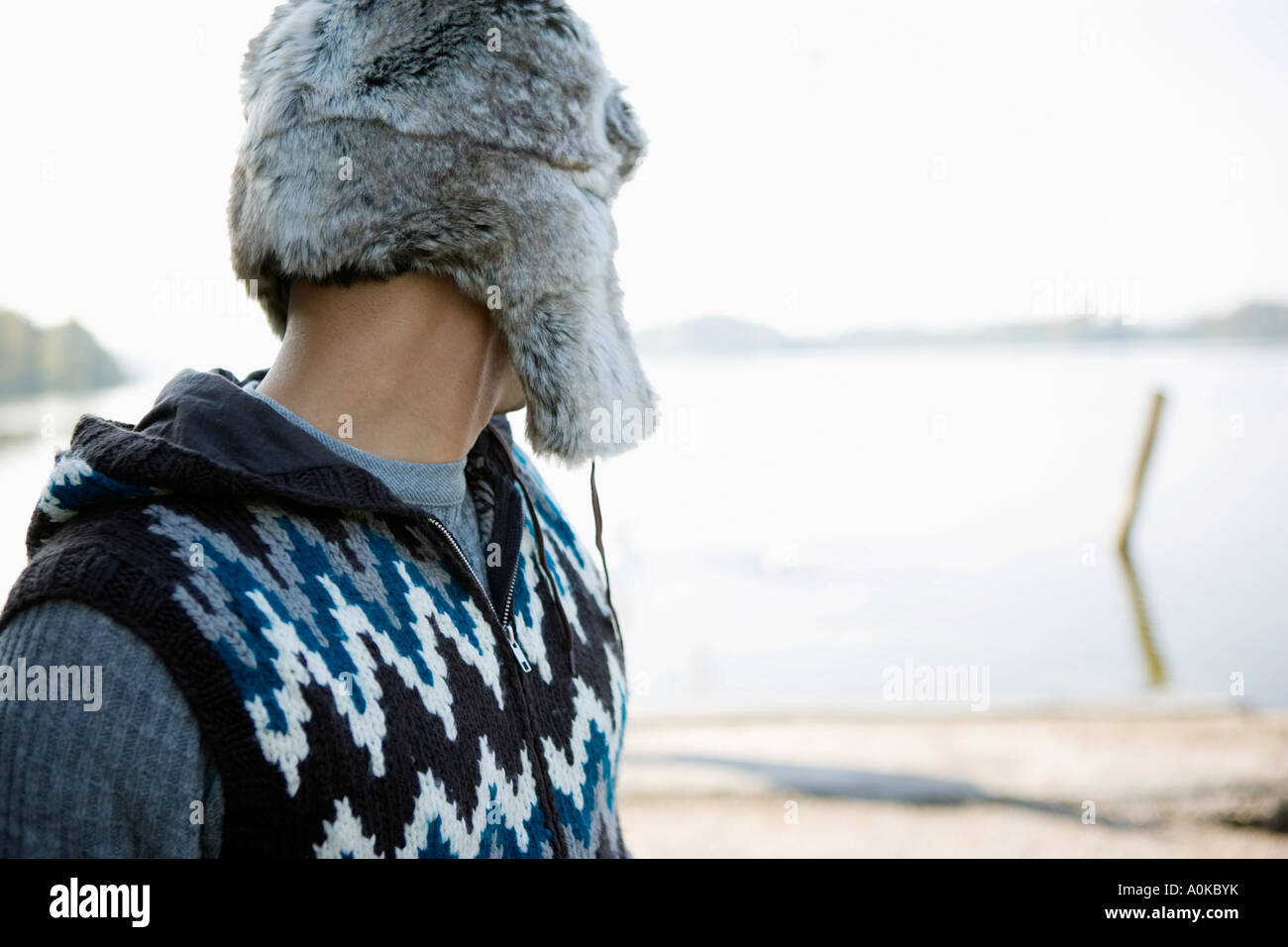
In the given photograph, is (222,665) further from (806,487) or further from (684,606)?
(806,487)

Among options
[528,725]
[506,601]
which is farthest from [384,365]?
[528,725]

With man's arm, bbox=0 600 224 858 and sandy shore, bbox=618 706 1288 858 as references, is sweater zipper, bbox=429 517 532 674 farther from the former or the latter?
sandy shore, bbox=618 706 1288 858

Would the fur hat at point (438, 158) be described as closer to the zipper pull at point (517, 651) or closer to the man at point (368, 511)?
the man at point (368, 511)

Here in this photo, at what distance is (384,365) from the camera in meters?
1.36

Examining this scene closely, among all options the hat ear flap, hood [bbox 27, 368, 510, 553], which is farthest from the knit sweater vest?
the hat ear flap

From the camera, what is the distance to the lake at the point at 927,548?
358 inches

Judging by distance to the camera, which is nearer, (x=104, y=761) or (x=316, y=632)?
(x=104, y=761)

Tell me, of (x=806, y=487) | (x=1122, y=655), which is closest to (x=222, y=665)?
(x=1122, y=655)

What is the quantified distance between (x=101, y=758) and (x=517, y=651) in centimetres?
55

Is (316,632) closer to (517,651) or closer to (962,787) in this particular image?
(517,651)

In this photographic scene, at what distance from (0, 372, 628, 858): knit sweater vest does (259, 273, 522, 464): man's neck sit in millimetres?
112

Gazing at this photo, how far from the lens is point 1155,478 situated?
57.6ft

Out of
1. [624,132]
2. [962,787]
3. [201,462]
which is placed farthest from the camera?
[962,787]

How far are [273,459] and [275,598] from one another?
0.17 metres
